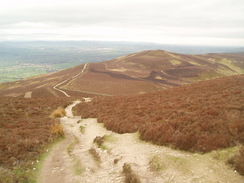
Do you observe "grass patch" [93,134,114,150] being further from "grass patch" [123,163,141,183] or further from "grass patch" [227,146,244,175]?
"grass patch" [227,146,244,175]

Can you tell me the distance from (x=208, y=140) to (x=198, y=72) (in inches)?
4211

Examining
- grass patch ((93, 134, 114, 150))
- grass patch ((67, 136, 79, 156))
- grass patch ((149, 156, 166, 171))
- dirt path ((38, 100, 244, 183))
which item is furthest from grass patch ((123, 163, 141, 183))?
grass patch ((67, 136, 79, 156))

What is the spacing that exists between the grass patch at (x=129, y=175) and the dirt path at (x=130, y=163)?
0.23m

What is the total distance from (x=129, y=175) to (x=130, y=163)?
1467 millimetres

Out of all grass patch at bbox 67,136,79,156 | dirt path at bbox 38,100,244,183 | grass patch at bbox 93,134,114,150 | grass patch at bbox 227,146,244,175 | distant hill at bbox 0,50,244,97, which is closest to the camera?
grass patch at bbox 227,146,244,175

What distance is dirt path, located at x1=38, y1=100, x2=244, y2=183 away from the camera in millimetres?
7844

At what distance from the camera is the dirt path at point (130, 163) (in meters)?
7.84

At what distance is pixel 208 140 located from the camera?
997cm

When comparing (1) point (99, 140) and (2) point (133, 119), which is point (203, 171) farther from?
(2) point (133, 119)

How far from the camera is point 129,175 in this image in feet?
27.1

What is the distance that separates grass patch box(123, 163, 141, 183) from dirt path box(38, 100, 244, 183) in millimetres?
229

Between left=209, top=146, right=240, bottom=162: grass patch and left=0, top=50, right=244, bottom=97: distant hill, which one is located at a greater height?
left=209, top=146, right=240, bottom=162: grass patch

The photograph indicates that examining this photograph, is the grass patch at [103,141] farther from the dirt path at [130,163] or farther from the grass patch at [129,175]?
the grass patch at [129,175]

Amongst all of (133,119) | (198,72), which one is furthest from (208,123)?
(198,72)
